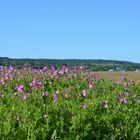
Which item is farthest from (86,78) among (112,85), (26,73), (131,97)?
(131,97)

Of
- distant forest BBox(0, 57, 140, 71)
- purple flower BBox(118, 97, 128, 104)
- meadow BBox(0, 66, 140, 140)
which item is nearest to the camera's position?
meadow BBox(0, 66, 140, 140)

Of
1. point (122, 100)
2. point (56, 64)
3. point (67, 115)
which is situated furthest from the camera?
point (56, 64)

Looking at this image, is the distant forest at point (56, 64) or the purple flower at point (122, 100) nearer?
the purple flower at point (122, 100)

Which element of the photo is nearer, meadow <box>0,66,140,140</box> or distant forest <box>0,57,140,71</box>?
meadow <box>0,66,140,140</box>

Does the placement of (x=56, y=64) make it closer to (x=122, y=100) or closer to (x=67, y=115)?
(x=122, y=100)

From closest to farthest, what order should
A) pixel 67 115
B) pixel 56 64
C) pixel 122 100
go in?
1. pixel 67 115
2. pixel 122 100
3. pixel 56 64

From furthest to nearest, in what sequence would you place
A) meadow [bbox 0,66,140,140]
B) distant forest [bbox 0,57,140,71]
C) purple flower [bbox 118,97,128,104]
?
distant forest [bbox 0,57,140,71]
purple flower [bbox 118,97,128,104]
meadow [bbox 0,66,140,140]

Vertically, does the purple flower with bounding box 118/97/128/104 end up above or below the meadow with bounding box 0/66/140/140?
above

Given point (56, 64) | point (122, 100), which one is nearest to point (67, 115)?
point (122, 100)

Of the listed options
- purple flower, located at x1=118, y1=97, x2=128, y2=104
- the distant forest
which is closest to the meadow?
purple flower, located at x1=118, y1=97, x2=128, y2=104

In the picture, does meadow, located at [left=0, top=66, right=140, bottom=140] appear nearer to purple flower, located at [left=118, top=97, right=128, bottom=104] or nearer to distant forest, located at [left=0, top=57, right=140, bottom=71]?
purple flower, located at [left=118, top=97, right=128, bottom=104]

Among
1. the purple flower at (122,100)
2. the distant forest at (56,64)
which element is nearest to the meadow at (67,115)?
the purple flower at (122,100)

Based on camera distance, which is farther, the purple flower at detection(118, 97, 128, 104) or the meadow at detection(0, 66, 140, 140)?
the purple flower at detection(118, 97, 128, 104)

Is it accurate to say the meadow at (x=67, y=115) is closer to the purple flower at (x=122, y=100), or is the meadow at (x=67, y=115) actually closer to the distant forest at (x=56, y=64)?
the purple flower at (x=122, y=100)
